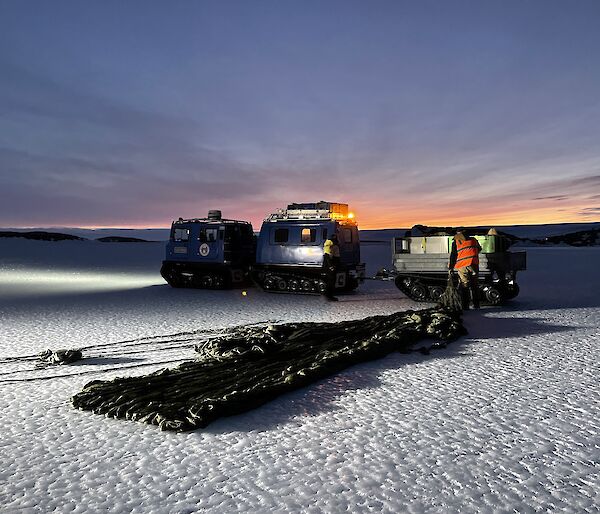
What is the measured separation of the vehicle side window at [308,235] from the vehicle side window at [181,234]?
4.52 m

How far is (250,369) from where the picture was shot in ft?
22.3

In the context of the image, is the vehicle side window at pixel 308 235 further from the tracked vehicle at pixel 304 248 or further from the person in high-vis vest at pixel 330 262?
the person in high-vis vest at pixel 330 262

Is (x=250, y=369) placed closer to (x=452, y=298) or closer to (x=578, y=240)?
(x=452, y=298)

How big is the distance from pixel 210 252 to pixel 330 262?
15.4 feet

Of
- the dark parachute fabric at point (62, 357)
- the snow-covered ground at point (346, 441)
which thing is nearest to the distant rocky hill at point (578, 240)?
the snow-covered ground at point (346, 441)

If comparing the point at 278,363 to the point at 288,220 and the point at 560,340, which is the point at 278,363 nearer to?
the point at 560,340

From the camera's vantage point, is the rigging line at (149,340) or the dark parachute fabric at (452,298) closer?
the rigging line at (149,340)

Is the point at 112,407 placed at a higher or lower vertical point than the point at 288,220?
lower

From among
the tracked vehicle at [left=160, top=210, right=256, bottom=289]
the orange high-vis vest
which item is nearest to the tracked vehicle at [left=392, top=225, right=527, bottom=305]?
the orange high-vis vest

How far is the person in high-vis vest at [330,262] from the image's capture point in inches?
610

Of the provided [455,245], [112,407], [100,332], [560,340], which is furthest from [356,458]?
[455,245]

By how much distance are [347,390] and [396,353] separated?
204 centimetres

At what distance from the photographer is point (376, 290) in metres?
18.0

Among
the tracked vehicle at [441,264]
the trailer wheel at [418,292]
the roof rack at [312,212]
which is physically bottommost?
the trailer wheel at [418,292]
